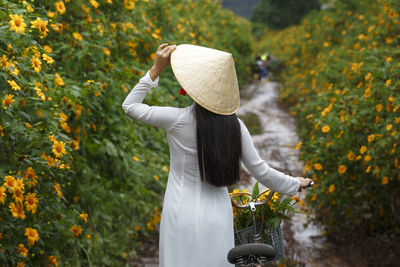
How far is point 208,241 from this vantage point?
6.73ft

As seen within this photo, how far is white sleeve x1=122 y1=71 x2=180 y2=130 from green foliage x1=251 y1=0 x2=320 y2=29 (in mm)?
29393

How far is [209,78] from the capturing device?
6.45ft

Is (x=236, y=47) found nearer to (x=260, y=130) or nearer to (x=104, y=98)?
(x=260, y=130)

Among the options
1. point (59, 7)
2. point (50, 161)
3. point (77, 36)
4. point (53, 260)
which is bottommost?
point (53, 260)

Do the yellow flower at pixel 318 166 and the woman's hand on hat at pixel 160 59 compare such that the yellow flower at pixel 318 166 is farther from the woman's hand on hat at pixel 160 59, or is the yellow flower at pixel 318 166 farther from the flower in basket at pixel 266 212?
the woman's hand on hat at pixel 160 59

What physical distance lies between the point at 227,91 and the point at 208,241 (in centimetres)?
64

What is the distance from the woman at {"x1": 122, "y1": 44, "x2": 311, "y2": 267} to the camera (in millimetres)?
1977

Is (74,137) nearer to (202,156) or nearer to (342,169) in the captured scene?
(202,156)

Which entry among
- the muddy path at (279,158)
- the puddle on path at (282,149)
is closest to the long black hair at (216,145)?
the muddy path at (279,158)

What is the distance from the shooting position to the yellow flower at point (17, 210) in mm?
2154

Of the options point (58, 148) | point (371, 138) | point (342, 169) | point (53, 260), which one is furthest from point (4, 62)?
point (342, 169)

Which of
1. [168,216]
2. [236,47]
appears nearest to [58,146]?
[168,216]

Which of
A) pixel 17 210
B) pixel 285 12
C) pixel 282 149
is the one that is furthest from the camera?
pixel 285 12

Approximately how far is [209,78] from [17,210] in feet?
3.50
